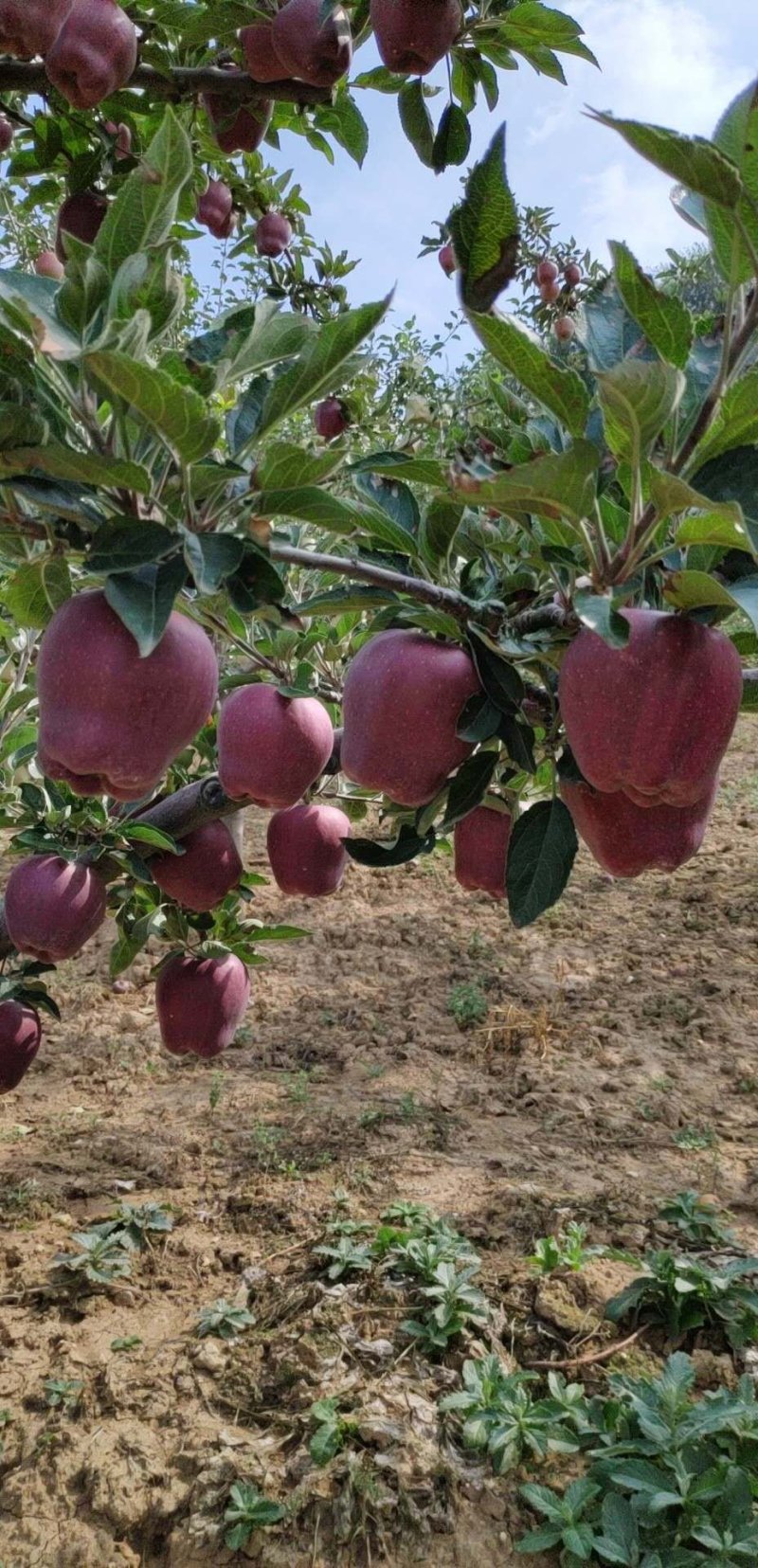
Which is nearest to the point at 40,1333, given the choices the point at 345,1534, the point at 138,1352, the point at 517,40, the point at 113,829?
the point at 138,1352

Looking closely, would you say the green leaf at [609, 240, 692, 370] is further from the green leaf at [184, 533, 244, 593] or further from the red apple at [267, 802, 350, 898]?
the red apple at [267, 802, 350, 898]

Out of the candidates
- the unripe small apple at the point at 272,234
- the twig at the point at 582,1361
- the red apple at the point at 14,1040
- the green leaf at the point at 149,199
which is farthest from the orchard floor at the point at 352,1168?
the unripe small apple at the point at 272,234

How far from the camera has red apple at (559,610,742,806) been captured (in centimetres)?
82

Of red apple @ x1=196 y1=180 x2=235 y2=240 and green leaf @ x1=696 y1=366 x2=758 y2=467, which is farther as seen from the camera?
red apple @ x1=196 y1=180 x2=235 y2=240

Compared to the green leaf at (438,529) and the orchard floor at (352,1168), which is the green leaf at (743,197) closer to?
the green leaf at (438,529)

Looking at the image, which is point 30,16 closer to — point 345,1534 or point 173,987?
Result: point 173,987

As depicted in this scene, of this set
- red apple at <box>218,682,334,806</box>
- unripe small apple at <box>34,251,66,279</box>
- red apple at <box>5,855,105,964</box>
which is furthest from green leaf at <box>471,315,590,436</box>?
unripe small apple at <box>34,251,66,279</box>

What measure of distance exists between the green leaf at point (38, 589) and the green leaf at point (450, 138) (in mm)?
1169

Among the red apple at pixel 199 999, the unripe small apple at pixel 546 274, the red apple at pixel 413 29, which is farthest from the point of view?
the unripe small apple at pixel 546 274

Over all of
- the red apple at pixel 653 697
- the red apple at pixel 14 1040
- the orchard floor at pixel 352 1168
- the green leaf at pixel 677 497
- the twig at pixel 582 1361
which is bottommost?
the orchard floor at pixel 352 1168

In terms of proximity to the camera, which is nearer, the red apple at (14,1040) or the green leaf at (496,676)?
the green leaf at (496,676)

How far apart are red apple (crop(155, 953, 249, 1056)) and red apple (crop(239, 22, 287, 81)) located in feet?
5.11

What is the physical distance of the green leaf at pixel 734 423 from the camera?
71cm

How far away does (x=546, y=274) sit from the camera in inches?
186
